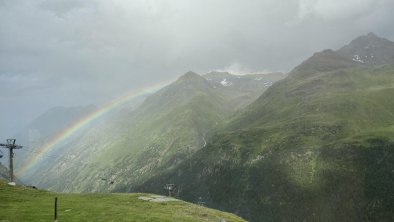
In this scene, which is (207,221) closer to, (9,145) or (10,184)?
(10,184)

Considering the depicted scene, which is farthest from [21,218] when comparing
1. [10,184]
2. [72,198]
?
[10,184]

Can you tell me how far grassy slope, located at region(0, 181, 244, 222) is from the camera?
66938 mm

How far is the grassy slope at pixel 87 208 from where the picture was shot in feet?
220

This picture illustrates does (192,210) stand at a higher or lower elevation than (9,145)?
lower

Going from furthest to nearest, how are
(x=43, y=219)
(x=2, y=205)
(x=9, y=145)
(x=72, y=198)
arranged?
(x=9, y=145) < (x=72, y=198) < (x=2, y=205) < (x=43, y=219)

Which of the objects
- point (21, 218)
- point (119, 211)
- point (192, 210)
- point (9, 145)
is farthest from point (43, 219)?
point (9, 145)

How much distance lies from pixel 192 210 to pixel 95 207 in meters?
18.8

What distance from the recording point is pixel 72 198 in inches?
3634

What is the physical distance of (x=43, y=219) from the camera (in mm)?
63000

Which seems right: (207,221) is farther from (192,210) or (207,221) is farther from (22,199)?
(22,199)

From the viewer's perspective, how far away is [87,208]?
250 feet

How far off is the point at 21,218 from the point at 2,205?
14819mm

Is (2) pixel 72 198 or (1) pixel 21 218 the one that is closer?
(1) pixel 21 218

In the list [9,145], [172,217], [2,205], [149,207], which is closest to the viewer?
[172,217]
